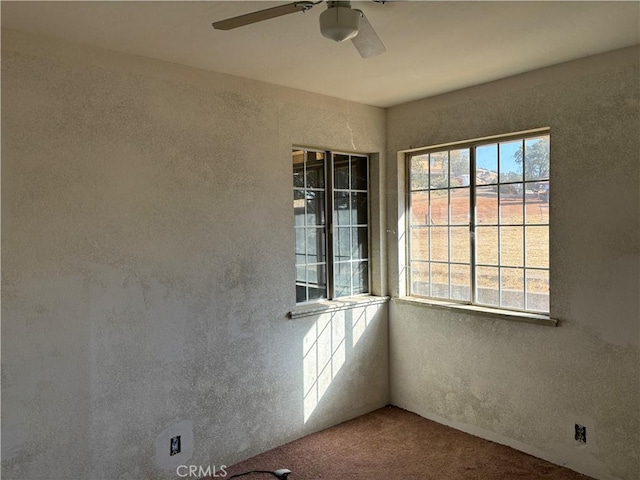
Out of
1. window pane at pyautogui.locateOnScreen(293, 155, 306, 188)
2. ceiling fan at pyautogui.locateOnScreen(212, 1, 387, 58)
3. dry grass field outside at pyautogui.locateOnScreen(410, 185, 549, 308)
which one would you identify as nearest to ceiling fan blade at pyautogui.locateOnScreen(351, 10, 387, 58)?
ceiling fan at pyautogui.locateOnScreen(212, 1, 387, 58)

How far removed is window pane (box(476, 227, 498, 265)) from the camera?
3.55 m

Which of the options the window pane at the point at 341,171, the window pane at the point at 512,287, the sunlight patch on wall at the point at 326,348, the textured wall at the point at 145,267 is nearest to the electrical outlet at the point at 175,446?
the textured wall at the point at 145,267

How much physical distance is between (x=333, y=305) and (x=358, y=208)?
886 mm

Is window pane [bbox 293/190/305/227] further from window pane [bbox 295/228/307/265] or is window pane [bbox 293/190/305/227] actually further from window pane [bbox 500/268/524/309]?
window pane [bbox 500/268/524/309]

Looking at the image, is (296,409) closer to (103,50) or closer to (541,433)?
(541,433)

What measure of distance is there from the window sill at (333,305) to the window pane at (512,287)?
1.01 m

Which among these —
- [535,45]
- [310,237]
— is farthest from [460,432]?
[535,45]

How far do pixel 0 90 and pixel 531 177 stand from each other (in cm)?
317

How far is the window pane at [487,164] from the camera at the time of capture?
139 inches

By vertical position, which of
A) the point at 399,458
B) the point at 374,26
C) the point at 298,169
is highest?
the point at 374,26

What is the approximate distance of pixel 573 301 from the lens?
305 centimetres

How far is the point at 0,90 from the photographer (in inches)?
92.5

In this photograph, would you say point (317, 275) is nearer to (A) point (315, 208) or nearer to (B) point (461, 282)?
(A) point (315, 208)

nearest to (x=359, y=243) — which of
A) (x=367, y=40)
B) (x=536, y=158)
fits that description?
(x=536, y=158)
